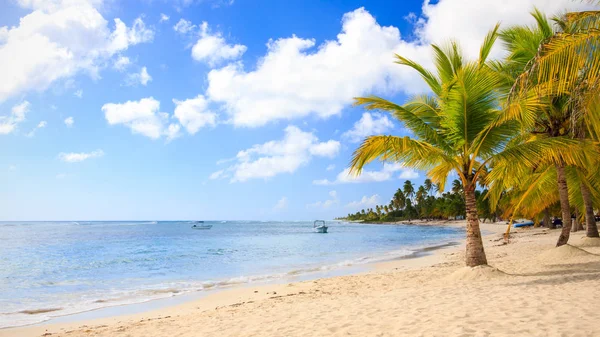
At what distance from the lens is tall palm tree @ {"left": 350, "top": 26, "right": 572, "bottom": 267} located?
8.89 metres

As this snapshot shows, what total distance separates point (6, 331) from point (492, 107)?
12771 mm

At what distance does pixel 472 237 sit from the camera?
9.55 metres

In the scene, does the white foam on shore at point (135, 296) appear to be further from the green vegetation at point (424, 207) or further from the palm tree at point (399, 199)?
the palm tree at point (399, 199)

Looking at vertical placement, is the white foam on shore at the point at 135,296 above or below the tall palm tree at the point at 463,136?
below

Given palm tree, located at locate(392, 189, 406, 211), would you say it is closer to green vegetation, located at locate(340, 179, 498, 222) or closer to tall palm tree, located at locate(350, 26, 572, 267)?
green vegetation, located at locate(340, 179, 498, 222)

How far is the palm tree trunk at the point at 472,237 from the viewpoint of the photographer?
31.1 feet

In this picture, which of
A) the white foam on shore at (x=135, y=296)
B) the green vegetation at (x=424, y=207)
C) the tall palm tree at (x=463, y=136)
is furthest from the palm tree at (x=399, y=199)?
the tall palm tree at (x=463, y=136)

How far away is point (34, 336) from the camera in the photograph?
8047mm

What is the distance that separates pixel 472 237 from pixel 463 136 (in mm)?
2551

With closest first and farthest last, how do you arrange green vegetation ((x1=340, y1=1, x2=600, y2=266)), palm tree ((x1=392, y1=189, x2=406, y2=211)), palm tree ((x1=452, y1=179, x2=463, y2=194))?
green vegetation ((x1=340, y1=1, x2=600, y2=266))
palm tree ((x1=452, y1=179, x2=463, y2=194))
palm tree ((x1=392, y1=189, x2=406, y2=211))

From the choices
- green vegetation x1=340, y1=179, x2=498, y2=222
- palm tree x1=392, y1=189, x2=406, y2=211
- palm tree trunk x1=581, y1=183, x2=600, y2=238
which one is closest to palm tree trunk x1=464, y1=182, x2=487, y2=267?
palm tree trunk x1=581, y1=183, x2=600, y2=238

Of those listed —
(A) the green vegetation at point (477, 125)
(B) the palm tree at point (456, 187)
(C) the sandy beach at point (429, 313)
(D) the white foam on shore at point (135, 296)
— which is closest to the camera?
(C) the sandy beach at point (429, 313)

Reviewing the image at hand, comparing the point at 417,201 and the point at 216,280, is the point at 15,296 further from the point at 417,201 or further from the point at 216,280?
the point at 417,201

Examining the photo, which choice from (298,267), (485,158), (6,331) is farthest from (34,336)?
(298,267)
